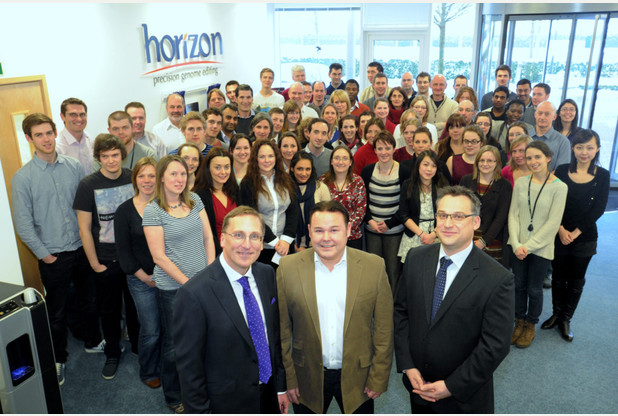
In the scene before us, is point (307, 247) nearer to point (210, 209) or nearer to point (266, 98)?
point (210, 209)

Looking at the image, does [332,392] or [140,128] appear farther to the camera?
[140,128]

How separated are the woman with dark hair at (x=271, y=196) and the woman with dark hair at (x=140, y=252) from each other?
0.84 metres

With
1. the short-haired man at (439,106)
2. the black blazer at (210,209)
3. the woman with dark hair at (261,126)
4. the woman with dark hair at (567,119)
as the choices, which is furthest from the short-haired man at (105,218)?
the woman with dark hair at (567,119)

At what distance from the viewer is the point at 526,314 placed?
4141mm

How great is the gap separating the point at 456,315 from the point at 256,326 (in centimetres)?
90

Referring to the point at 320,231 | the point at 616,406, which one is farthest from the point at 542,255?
the point at 320,231

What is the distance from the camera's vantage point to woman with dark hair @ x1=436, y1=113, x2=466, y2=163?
4750 millimetres

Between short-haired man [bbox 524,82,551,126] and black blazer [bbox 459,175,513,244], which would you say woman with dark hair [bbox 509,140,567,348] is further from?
short-haired man [bbox 524,82,551,126]

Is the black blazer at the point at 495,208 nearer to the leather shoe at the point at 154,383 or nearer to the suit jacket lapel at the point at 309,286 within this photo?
the suit jacket lapel at the point at 309,286

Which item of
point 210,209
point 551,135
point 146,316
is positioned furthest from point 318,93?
point 146,316

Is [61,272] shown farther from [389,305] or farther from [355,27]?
[355,27]

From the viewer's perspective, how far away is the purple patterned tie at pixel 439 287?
225 cm

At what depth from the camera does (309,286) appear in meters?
2.33

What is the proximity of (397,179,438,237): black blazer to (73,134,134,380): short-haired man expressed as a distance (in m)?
2.17
